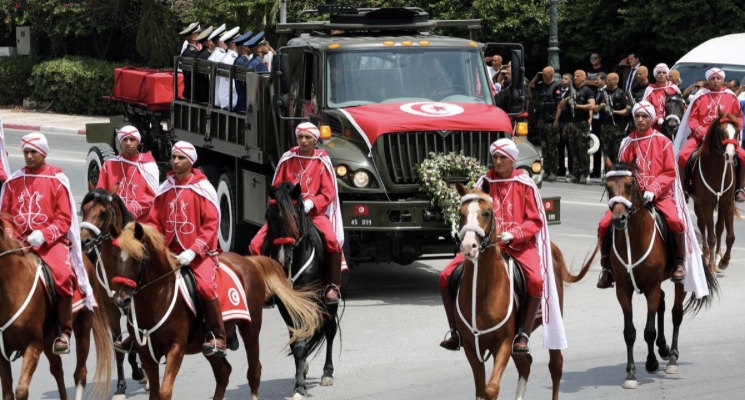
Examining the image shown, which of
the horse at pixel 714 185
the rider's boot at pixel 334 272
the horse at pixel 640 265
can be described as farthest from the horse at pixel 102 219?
the horse at pixel 714 185

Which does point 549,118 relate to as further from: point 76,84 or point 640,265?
point 76,84

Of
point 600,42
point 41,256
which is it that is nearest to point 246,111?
point 41,256

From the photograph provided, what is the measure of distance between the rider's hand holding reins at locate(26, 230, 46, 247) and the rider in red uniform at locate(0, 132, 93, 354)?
0.17m

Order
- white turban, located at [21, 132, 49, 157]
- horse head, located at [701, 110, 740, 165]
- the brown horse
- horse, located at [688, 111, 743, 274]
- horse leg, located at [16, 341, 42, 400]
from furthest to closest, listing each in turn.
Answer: horse, located at [688, 111, 743, 274] < horse head, located at [701, 110, 740, 165] < white turban, located at [21, 132, 49, 157] < horse leg, located at [16, 341, 42, 400] < the brown horse

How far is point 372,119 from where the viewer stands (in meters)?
16.0

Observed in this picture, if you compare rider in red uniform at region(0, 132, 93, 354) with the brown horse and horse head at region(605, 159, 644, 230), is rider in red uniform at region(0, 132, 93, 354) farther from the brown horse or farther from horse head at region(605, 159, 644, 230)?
horse head at region(605, 159, 644, 230)

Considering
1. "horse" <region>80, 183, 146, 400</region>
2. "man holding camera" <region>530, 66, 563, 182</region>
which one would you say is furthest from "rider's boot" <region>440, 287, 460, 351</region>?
"man holding camera" <region>530, 66, 563, 182</region>

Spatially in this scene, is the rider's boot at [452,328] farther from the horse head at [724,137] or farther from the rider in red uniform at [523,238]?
the horse head at [724,137]

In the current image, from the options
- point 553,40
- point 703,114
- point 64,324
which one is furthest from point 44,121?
point 64,324

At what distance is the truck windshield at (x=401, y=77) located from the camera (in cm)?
1675

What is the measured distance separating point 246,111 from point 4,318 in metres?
8.04

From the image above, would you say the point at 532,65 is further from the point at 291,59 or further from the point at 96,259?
the point at 96,259

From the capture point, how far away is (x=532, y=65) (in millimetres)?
33812

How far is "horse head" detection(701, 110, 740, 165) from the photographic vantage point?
1700 cm
